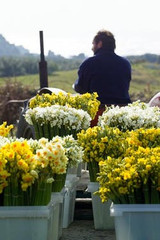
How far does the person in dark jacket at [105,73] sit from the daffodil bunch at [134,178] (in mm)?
3692

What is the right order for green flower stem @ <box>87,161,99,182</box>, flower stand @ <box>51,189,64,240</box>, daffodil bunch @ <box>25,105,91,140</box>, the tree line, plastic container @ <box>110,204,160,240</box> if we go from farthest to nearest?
the tree line < daffodil bunch @ <box>25,105,91,140</box> < green flower stem @ <box>87,161,99,182</box> < flower stand @ <box>51,189,64,240</box> < plastic container @ <box>110,204,160,240</box>

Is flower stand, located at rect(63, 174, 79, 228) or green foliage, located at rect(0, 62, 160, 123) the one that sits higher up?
green foliage, located at rect(0, 62, 160, 123)

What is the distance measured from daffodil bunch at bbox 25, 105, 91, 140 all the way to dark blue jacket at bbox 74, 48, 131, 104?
202 centimetres

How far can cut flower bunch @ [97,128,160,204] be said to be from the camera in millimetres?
4508

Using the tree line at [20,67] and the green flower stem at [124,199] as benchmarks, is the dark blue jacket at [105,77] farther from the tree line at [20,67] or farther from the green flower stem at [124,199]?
the tree line at [20,67]

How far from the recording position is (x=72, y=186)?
6156 mm

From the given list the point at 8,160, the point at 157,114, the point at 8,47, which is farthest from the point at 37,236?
the point at 8,47

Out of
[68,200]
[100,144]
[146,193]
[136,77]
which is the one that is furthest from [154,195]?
[136,77]

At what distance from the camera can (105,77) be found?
336 inches

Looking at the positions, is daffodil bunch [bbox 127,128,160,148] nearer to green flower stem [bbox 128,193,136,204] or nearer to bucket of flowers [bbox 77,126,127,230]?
bucket of flowers [bbox 77,126,127,230]

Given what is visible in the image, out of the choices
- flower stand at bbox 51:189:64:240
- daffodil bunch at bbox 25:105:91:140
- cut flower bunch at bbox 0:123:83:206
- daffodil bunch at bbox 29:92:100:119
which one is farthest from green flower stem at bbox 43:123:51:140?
cut flower bunch at bbox 0:123:83:206

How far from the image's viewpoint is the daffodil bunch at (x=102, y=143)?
217 inches

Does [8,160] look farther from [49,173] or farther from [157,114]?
[157,114]

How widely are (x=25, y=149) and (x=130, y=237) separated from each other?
82cm
